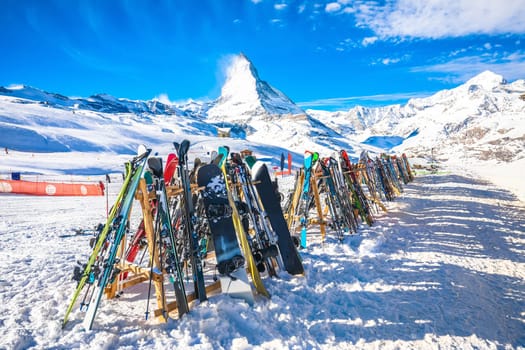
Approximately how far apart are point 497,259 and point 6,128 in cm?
8767

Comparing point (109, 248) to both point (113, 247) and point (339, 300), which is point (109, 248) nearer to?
point (113, 247)

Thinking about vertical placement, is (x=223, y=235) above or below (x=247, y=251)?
above

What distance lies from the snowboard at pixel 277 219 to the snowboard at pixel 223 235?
4.05 ft

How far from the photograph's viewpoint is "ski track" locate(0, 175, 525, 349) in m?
3.76

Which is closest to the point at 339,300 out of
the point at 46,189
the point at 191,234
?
the point at 191,234

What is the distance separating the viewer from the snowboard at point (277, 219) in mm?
5641

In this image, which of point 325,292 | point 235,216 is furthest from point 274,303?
point 235,216

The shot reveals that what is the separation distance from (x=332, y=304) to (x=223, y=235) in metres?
1.98

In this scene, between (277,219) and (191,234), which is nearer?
(191,234)

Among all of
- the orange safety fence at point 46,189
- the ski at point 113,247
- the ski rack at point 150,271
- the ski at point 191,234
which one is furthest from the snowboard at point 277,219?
the orange safety fence at point 46,189

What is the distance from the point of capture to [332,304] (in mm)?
4645

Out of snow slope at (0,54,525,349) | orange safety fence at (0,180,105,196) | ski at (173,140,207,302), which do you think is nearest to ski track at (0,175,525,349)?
snow slope at (0,54,525,349)

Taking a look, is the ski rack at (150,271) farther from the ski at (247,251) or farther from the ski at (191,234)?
the ski at (247,251)

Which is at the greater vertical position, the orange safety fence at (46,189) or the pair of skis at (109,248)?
the orange safety fence at (46,189)
